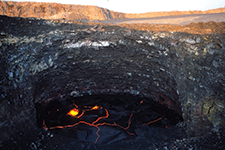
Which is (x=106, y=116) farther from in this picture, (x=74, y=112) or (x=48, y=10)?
(x=48, y=10)

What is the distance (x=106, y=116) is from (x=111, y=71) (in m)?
1.61

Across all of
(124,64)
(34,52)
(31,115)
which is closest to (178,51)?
(124,64)

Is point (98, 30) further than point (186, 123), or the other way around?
point (98, 30)

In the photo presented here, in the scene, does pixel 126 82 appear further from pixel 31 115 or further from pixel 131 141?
pixel 31 115

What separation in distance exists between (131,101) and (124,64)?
1.40m

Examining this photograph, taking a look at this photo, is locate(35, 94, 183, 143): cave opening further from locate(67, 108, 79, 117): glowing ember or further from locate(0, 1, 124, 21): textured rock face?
locate(0, 1, 124, 21): textured rock face

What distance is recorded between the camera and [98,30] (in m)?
4.54

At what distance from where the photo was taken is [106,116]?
15.0 ft

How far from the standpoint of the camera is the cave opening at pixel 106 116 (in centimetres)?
394

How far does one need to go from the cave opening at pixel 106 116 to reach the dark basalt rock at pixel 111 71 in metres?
0.23

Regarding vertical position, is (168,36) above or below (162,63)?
above

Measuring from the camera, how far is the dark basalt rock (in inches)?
126

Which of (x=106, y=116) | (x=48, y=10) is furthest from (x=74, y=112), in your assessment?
(x=48, y=10)

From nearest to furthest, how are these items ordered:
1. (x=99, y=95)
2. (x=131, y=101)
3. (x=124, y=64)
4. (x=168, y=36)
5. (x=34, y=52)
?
(x=168, y=36)
(x=34, y=52)
(x=124, y=64)
(x=131, y=101)
(x=99, y=95)
